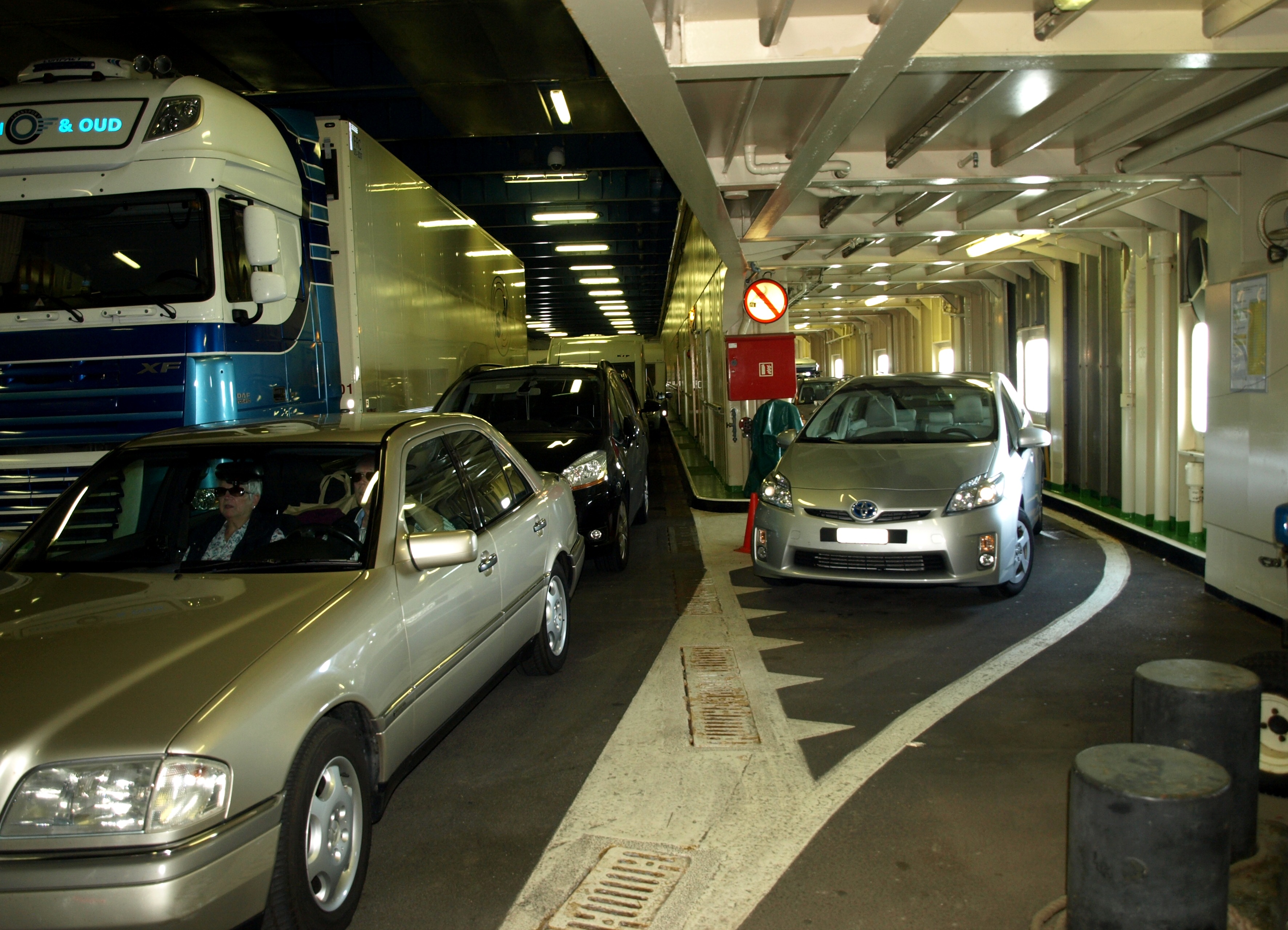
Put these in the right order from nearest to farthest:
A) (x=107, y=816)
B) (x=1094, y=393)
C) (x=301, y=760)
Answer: (x=107, y=816) → (x=301, y=760) → (x=1094, y=393)

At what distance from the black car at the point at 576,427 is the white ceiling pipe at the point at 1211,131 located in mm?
4566

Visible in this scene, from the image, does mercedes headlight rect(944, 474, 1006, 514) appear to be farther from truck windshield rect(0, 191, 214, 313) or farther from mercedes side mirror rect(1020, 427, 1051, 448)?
truck windshield rect(0, 191, 214, 313)

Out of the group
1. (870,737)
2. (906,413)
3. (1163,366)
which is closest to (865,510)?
(906,413)

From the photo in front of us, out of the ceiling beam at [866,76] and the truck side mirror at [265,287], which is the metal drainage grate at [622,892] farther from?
the truck side mirror at [265,287]

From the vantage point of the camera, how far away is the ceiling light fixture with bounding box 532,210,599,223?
16.3 meters

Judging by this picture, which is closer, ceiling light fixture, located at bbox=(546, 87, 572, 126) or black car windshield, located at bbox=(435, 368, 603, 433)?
black car windshield, located at bbox=(435, 368, 603, 433)

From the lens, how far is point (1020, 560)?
22.2 feet

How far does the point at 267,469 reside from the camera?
375cm

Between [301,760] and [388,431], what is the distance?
1.63 m

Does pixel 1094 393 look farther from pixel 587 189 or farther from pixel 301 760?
pixel 301 760

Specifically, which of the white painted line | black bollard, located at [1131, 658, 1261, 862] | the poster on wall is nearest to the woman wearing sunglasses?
the white painted line

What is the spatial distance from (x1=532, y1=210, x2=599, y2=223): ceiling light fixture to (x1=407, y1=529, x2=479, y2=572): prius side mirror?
13.6 m

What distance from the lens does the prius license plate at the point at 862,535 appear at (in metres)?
6.25

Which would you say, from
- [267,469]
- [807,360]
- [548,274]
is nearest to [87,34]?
[267,469]
